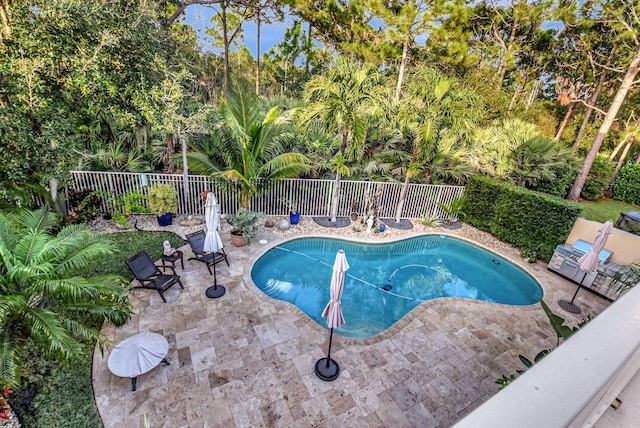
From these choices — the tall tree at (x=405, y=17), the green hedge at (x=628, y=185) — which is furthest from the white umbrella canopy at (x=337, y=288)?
the green hedge at (x=628, y=185)

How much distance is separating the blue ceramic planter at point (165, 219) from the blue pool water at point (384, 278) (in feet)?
13.7

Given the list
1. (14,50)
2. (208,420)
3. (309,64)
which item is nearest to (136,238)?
(14,50)

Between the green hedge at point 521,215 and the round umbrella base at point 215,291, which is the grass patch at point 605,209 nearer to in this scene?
the green hedge at point 521,215

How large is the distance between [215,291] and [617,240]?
1217 cm

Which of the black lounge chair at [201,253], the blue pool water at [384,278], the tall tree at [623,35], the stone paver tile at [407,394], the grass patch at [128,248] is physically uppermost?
the tall tree at [623,35]

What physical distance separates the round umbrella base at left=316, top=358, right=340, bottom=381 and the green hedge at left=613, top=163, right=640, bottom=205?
2575 cm

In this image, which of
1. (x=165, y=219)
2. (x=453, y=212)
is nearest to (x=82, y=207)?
(x=165, y=219)

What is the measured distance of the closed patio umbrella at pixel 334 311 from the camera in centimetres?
488

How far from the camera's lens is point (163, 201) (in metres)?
10.4

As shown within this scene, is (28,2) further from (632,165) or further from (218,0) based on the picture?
(632,165)

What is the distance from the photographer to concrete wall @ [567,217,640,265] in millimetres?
8523

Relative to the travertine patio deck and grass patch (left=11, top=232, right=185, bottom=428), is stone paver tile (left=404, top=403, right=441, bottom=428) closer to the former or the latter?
the travertine patio deck

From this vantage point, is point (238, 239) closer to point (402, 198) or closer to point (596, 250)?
point (402, 198)

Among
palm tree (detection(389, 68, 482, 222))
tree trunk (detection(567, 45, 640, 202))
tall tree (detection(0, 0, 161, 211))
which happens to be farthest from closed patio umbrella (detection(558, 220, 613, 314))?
tall tree (detection(0, 0, 161, 211))
